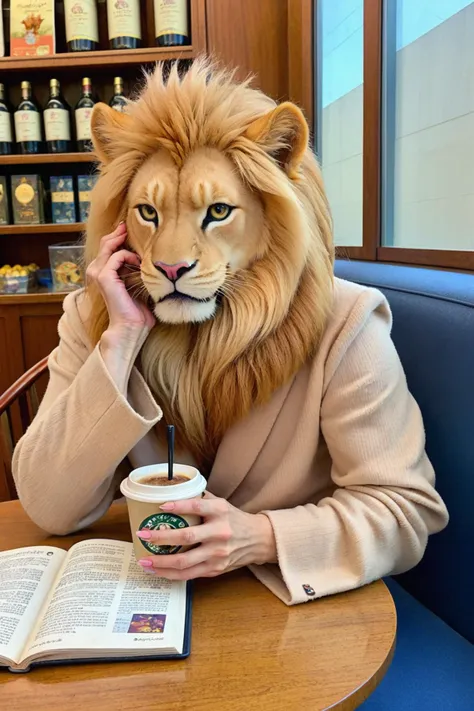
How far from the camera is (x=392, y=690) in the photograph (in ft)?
3.00

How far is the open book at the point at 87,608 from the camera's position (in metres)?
0.66

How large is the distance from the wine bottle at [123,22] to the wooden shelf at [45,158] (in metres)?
0.47

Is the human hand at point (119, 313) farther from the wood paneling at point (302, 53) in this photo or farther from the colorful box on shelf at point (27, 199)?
the colorful box on shelf at point (27, 199)

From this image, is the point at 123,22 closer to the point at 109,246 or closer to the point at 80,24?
the point at 80,24

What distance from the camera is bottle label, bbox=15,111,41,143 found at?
2547 mm

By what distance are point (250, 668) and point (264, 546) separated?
7.4 inches

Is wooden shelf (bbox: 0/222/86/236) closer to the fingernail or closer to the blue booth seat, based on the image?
the blue booth seat

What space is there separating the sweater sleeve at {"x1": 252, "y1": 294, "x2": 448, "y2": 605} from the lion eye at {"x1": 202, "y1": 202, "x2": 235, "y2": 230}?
0.27 metres

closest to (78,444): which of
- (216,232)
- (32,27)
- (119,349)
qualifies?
(119,349)

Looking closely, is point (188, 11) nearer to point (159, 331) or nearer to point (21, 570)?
point (159, 331)

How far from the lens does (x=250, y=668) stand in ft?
2.15

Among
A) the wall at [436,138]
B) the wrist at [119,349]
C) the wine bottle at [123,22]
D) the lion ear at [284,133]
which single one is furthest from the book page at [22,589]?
the wine bottle at [123,22]

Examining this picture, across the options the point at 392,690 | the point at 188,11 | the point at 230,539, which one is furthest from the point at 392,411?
the point at 188,11

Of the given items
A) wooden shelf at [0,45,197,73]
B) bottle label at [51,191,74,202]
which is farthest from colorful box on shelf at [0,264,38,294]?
wooden shelf at [0,45,197,73]
